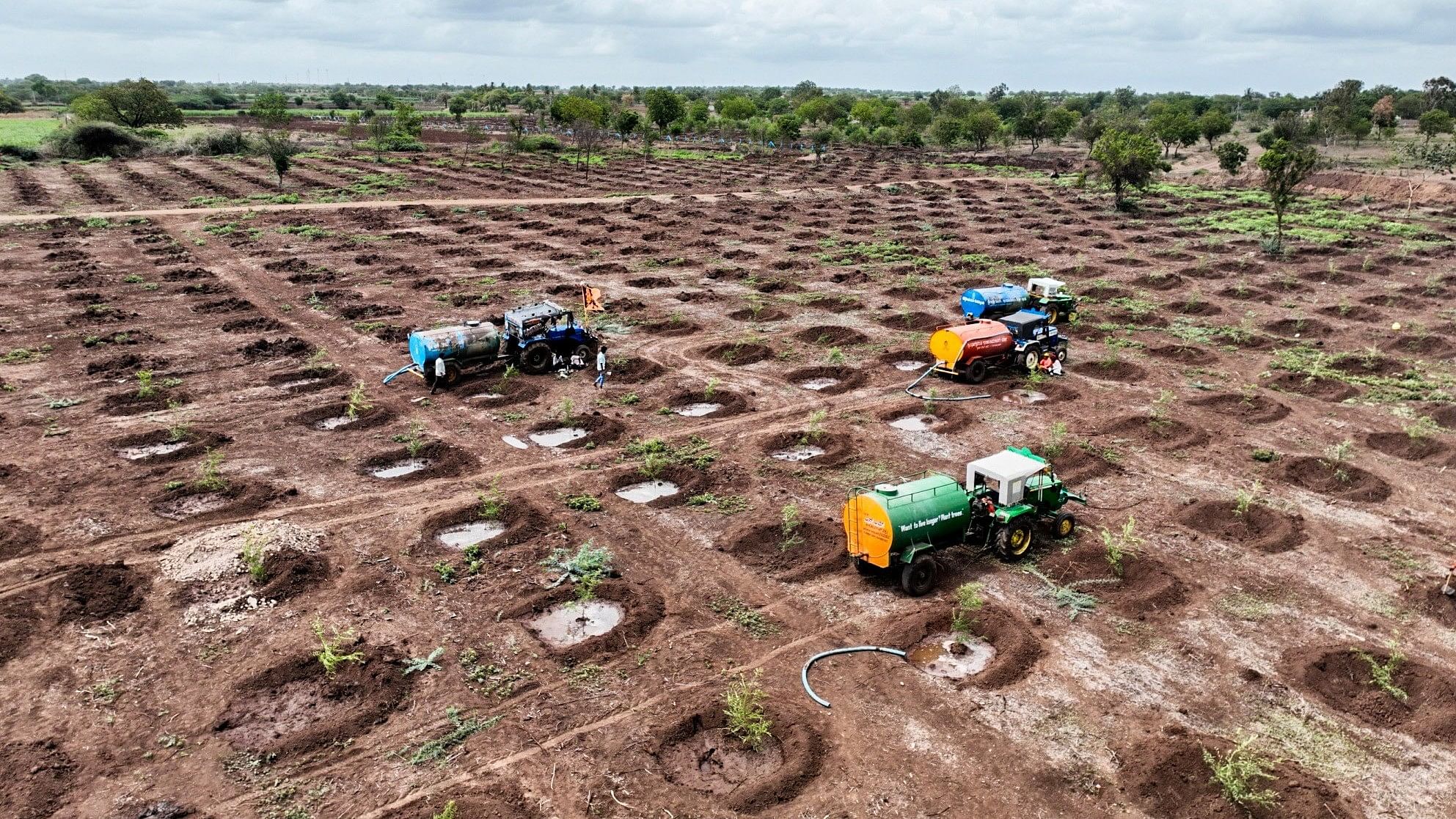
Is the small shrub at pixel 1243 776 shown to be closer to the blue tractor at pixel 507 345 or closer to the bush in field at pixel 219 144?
the blue tractor at pixel 507 345

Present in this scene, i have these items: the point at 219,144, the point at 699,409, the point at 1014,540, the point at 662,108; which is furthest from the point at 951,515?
the point at 219,144

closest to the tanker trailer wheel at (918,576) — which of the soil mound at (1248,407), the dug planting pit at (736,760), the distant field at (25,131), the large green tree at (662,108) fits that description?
the dug planting pit at (736,760)

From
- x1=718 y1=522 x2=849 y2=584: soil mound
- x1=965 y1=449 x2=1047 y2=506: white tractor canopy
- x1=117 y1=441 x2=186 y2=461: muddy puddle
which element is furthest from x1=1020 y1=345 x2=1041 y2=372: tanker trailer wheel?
x1=117 y1=441 x2=186 y2=461: muddy puddle

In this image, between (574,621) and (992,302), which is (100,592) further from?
(992,302)

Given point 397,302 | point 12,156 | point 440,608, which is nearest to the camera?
point 440,608

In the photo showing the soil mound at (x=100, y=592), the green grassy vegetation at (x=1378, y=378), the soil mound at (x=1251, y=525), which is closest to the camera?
the soil mound at (x=100, y=592)

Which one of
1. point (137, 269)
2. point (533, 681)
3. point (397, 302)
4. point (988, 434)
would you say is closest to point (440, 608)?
point (533, 681)

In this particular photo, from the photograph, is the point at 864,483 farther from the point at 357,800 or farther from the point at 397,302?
the point at 397,302
